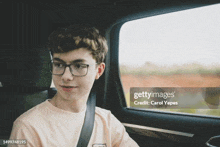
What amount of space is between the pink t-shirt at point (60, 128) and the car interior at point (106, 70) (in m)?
0.12

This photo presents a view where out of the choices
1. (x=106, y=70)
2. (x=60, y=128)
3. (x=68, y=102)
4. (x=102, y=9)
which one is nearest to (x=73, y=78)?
(x=68, y=102)

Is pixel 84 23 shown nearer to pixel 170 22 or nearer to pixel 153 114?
pixel 170 22

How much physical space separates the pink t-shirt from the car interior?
12cm

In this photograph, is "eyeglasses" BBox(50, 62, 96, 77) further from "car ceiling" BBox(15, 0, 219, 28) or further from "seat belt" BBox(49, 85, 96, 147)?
"car ceiling" BBox(15, 0, 219, 28)

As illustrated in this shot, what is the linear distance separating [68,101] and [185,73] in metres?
0.68

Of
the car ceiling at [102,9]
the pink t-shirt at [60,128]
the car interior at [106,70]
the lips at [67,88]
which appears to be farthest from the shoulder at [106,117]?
the car ceiling at [102,9]

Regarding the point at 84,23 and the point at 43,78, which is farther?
the point at 84,23

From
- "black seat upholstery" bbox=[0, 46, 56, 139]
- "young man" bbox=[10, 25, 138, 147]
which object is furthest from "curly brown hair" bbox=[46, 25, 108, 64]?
"black seat upholstery" bbox=[0, 46, 56, 139]

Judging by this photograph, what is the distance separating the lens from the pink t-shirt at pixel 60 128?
3.08 ft

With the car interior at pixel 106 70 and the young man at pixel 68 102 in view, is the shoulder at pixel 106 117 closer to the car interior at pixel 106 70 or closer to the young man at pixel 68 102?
the young man at pixel 68 102

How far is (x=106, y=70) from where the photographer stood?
4.61ft

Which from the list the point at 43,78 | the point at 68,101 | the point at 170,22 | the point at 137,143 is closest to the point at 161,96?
the point at 137,143

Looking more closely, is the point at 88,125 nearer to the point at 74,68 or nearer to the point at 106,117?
the point at 106,117

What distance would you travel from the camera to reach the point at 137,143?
133 centimetres
